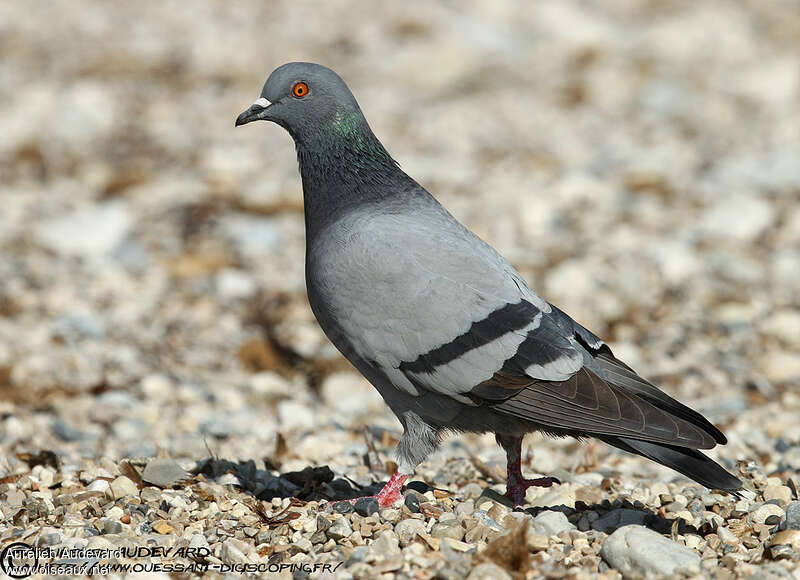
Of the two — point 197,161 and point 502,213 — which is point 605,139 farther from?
point 197,161

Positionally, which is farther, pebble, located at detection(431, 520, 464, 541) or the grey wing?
the grey wing

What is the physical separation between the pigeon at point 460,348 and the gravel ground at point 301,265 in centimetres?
37

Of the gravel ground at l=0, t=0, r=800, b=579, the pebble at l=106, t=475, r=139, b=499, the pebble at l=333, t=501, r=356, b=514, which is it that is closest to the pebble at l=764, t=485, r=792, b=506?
the gravel ground at l=0, t=0, r=800, b=579

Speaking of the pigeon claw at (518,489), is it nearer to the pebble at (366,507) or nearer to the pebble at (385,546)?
the pebble at (366,507)

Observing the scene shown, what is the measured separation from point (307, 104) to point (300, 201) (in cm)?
470

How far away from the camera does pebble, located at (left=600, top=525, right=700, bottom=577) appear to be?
387 cm

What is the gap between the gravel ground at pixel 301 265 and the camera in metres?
4.46

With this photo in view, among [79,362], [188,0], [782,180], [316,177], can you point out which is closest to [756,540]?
[316,177]

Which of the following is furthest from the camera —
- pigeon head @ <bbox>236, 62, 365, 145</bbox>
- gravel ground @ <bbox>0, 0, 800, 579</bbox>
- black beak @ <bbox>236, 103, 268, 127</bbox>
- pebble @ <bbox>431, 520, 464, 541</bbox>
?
black beak @ <bbox>236, 103, 268, 127</bbox>

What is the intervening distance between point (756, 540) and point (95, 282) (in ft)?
20.1

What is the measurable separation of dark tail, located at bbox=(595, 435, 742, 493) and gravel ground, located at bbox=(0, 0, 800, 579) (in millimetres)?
275

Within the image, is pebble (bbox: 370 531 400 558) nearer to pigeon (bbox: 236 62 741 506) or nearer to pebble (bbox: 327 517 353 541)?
pebble (bbox: 327 517 353 541)

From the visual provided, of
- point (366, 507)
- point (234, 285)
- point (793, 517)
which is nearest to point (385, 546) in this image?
point (366, 507)

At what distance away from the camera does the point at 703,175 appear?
10461mm
